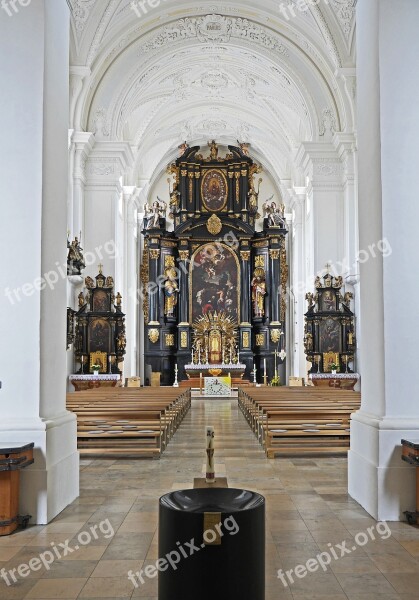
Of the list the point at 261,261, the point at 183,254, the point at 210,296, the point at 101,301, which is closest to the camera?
the point at 101,301

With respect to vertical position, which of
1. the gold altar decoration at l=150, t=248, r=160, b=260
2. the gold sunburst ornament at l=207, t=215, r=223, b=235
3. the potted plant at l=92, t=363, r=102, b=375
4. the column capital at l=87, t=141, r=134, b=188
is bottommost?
the potted plant at l=92, t=363, r=102, b=375

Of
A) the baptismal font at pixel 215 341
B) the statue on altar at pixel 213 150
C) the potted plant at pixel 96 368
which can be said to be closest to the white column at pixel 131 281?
the baptismal font at pixel 215 341

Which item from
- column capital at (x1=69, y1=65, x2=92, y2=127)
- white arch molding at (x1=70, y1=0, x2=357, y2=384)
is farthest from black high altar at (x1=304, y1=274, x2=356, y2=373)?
column capital at (x1=69, y1=65, x2=92, y2=127)

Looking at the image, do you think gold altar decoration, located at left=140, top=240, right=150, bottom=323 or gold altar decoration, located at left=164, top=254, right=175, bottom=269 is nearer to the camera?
gold altar decoration, located at left=140, top=240, right=150, bottom=323

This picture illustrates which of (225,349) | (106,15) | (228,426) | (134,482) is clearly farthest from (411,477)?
(225,349)

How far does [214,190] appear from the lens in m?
26.8

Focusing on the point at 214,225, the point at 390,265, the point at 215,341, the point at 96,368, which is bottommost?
the point at 96,368

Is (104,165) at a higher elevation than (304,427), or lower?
higher

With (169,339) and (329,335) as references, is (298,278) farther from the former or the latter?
(329,335)

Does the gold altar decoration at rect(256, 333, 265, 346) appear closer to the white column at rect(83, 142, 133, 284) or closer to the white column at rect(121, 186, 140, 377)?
the white column at rect(121, 186, 140, 377)

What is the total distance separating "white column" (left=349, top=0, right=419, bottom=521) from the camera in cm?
533

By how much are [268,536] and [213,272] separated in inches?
863

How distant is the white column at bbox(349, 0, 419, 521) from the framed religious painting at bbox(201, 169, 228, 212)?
20932 millimetres

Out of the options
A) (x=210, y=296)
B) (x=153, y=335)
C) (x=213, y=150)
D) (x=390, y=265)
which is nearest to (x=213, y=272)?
(x=210, y=296)
